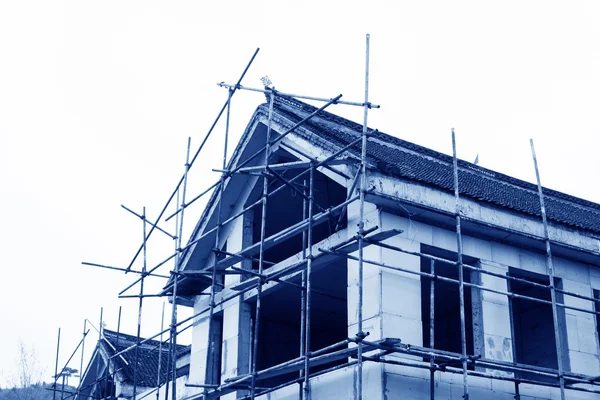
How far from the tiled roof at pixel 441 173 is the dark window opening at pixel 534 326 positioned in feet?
4.71

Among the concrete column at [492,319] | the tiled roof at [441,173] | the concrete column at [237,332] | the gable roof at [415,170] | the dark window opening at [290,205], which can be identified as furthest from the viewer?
the dark window opening at [290,205]

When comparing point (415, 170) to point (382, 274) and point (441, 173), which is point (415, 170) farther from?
point (382, 274)

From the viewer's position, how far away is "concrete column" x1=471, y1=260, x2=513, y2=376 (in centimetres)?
1330

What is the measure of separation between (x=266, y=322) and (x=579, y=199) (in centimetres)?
868

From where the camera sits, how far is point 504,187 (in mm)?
18344

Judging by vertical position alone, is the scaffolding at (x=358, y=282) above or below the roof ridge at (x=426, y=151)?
below

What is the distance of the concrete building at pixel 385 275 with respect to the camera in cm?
1236

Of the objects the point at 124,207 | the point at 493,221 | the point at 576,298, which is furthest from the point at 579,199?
the point at 124,207

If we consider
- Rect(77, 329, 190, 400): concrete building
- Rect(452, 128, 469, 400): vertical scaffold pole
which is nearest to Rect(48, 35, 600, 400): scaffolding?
Rect(452, 128, 469, 400): vertical scaffold pole

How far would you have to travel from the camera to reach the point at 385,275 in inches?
493

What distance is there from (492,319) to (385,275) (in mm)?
2300

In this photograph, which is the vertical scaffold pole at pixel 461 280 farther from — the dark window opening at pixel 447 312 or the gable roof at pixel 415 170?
the dark window opening at pixel 447 312

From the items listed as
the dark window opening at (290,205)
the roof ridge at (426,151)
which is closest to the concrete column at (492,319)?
the dark window opening at (290,205)

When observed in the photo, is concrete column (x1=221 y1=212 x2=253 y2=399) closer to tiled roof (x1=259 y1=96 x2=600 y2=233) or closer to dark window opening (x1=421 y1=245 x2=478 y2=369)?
tiled roof (x1=259 y1=96 x2=600 y2=233)
